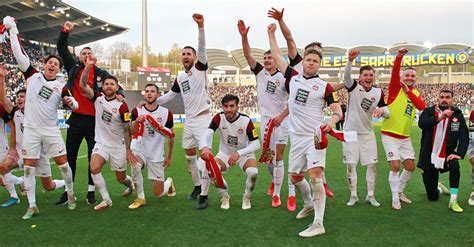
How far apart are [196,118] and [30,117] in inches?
98.7

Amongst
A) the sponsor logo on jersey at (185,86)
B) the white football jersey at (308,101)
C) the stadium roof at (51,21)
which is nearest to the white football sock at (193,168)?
the sponsor logo on jersey at (185,86)

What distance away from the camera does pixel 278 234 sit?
4871 millimetres

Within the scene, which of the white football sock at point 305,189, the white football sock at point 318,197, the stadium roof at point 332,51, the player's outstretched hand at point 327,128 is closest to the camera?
the player's outstretched hand at point 327,128

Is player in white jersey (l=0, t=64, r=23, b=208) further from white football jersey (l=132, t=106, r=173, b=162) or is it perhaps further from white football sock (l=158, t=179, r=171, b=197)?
white football sock (l=158, t=179, r=171, b=197)

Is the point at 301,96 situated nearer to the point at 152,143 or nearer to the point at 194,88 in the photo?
the point at 194,88

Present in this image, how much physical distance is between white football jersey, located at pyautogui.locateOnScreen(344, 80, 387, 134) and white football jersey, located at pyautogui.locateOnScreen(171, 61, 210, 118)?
2383 millimetres

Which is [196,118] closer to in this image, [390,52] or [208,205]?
[208,205]

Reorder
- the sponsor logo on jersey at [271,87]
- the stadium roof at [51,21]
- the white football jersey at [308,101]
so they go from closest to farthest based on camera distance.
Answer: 1. the white football jersey at [308,101]
2. the sponsor logo on jersey at [271,87]
3. the stadium roof at [51,21]

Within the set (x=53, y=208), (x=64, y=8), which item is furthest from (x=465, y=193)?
(x=64, y=8)

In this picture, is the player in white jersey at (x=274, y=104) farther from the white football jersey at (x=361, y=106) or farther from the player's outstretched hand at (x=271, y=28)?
the white football jersey at (x=361, y=106)

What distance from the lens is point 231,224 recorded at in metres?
5.29

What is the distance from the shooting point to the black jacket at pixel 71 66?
20.6 ft

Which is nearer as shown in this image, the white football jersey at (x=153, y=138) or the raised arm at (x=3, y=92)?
the raised arm at (x=3, y=92)

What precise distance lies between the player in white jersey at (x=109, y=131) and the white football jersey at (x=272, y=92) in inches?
87.7
